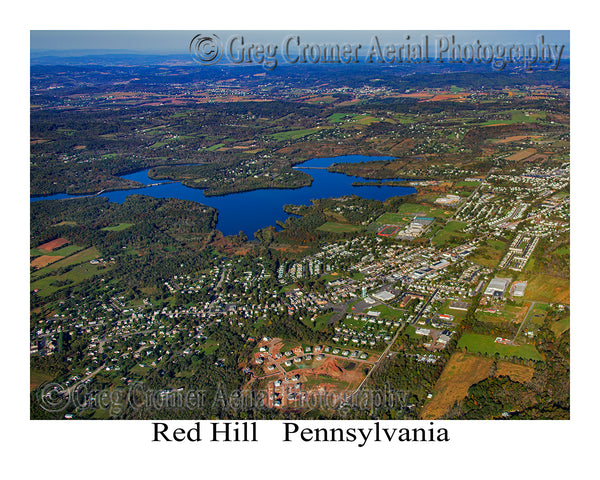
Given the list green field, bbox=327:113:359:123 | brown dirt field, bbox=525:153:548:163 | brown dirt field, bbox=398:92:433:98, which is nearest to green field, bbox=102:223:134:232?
brown dirt field, bbox=525:153:548:163

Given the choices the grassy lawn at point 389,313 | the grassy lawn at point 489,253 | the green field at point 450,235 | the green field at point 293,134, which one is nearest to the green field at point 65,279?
the grassy lawn at point 389,313

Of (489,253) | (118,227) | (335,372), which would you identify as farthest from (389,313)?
(118,227)

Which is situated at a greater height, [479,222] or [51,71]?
[51,71]

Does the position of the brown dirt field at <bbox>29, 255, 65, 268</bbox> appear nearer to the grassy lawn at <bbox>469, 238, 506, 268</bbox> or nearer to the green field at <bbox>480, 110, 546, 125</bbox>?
the grassy lawn at <bbox>469, 238, 506, 268</bbox>

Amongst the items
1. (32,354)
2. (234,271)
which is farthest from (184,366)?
(234,271)

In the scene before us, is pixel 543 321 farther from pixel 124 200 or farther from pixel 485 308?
pixel 124 200

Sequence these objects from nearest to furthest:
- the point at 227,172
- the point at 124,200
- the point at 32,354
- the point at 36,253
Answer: the point at 32,354
the point at 36,253
the point at 124,200
the point at 227,172
